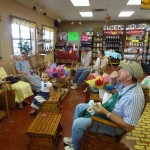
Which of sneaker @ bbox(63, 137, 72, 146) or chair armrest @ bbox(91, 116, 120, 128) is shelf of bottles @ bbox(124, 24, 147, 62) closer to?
sneaker @ bbox(63, 137, 72, 146)

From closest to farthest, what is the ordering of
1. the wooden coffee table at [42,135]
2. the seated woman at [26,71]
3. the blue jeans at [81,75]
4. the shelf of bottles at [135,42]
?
1. the wooden coffee table at [42,135]
2. the seated woman at [26,71]
3. the blue jeans at [81,75]
4. the shelf of bottles at [135,42]

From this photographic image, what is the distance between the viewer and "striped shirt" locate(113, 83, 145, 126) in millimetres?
1426

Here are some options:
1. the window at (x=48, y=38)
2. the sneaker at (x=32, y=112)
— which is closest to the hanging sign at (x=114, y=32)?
the window at (x=48, y=38)

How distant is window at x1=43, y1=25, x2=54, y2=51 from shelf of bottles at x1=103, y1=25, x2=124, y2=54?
9.58ft

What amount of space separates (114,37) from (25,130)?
25.6 ft

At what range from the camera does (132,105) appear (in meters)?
1.43

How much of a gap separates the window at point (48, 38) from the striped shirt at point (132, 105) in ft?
22.4

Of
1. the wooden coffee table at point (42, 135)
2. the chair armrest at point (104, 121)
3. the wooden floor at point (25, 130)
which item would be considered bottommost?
the wooden floor at point (25, 130)

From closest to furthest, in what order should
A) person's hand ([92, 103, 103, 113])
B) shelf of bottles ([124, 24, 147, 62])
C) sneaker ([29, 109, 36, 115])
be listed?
1. person's hand ([92, 103, 103, 113])
2. sneaker ([29, 109, 36, 115])
3. shelf of bottles ([124, 24, 147, 62])

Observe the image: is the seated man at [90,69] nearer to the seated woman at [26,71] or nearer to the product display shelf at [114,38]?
the seated woman at [26,71]

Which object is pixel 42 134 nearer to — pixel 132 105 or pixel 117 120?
pixel 117 120

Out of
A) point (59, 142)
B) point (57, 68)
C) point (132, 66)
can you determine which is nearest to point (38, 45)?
point (57, 68)

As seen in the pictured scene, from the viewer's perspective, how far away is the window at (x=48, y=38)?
8.00 meters

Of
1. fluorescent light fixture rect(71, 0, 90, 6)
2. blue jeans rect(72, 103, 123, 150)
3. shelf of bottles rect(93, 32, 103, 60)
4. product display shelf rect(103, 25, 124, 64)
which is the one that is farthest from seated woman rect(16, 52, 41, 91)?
shelf of bottles rect(93, 32, 103, 60)
